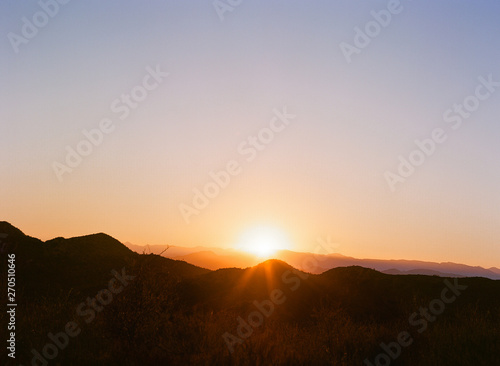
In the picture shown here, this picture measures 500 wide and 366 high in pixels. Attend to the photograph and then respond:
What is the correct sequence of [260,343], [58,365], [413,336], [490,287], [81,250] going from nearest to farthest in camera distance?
[58,365]
[260,343]
[413,336]
[490,287]
[81,250]

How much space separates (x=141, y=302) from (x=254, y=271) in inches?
700

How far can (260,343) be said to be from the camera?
8555 mm

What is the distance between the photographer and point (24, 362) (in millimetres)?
8258

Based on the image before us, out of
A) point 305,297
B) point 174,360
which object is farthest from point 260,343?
point 305,297

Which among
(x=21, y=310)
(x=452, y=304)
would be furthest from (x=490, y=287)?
(x=21, y=310)

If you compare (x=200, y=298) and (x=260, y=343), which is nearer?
(x=260, y=343)

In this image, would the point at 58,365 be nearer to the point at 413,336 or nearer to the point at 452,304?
the point at 413,336

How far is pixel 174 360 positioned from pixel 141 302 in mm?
2624

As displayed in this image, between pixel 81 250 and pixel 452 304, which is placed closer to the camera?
pixel 452 304

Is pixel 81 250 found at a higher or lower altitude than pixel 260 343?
higher

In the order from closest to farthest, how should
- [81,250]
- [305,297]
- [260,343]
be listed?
[260,343] → [305,297] → [81,250]

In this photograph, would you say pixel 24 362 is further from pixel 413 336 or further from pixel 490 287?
pixel 490 287

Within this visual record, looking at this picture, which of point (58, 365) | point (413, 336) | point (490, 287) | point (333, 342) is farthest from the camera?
point (490, 287)

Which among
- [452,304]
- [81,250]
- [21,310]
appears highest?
[81,250]
